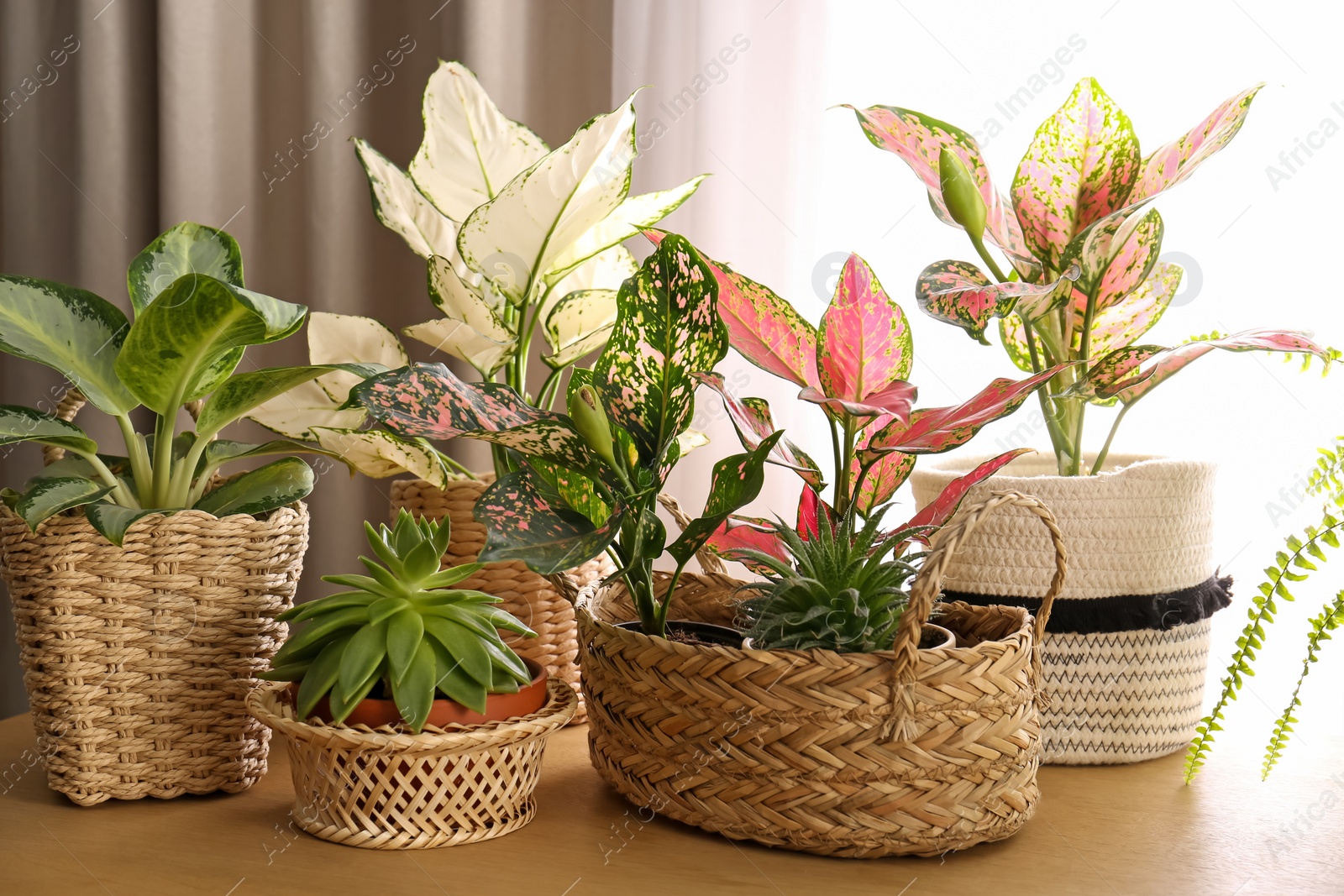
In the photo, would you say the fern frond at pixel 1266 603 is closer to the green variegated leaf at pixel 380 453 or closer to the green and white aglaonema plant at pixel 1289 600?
the green and white aglaonema plant at pixel 1289 600

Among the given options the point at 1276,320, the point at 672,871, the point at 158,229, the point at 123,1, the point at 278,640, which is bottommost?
the point at 672,871

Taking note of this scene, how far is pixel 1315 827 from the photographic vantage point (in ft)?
2.28

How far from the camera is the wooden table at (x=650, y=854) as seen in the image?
1.99 ft

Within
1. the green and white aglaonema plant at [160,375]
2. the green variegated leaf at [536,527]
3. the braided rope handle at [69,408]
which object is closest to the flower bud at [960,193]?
the green variegated leaf at [536,527]

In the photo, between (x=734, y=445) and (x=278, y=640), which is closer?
(x=278, y=640)

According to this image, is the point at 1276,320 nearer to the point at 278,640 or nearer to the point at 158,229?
the point at 278,640

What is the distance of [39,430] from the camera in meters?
0.68

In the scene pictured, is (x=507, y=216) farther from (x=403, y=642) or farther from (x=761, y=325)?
(x=403, y=642)

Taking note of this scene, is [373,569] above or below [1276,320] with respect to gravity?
below

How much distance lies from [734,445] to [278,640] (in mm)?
597

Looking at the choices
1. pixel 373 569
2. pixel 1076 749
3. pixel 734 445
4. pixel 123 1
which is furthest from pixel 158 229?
pixel 1076 749

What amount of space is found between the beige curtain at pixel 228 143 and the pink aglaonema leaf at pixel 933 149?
612 millimetres

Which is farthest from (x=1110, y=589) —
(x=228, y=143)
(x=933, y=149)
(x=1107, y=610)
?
(x=228, y=143)

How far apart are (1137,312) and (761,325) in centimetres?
32
